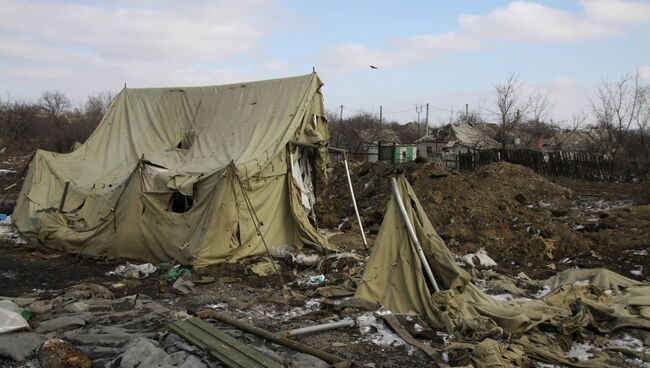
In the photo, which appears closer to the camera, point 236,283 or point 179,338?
point 179,338

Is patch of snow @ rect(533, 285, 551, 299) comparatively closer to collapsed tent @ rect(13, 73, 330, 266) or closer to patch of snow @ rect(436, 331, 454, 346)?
patch of snow @ rect(436, 331, 454, 346)

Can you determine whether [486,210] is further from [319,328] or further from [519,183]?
[319,328]

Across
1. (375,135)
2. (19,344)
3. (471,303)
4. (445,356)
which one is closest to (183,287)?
(19,344)

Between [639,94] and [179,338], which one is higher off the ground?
[639,94]

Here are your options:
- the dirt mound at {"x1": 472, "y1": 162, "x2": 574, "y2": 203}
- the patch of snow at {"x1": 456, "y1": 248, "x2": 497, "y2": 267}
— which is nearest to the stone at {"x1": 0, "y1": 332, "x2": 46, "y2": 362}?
the patch of snow at {"x1": 456, "y1": 248, "x2": 497, "y2": 267}

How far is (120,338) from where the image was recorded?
532 cm

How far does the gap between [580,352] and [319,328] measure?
9.37ft

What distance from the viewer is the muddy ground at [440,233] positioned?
6516mm

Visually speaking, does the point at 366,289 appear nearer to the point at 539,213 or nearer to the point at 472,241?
the point at 472,241

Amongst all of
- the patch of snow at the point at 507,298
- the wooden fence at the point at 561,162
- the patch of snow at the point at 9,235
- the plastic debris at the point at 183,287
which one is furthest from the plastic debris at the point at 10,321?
the wooden fence at the point at 561,162

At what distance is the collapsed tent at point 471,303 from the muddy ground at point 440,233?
489mm

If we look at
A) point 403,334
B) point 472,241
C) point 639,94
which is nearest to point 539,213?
point 472,241

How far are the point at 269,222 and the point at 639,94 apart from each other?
84.5 feet

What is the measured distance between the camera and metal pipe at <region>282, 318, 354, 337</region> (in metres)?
5.63
